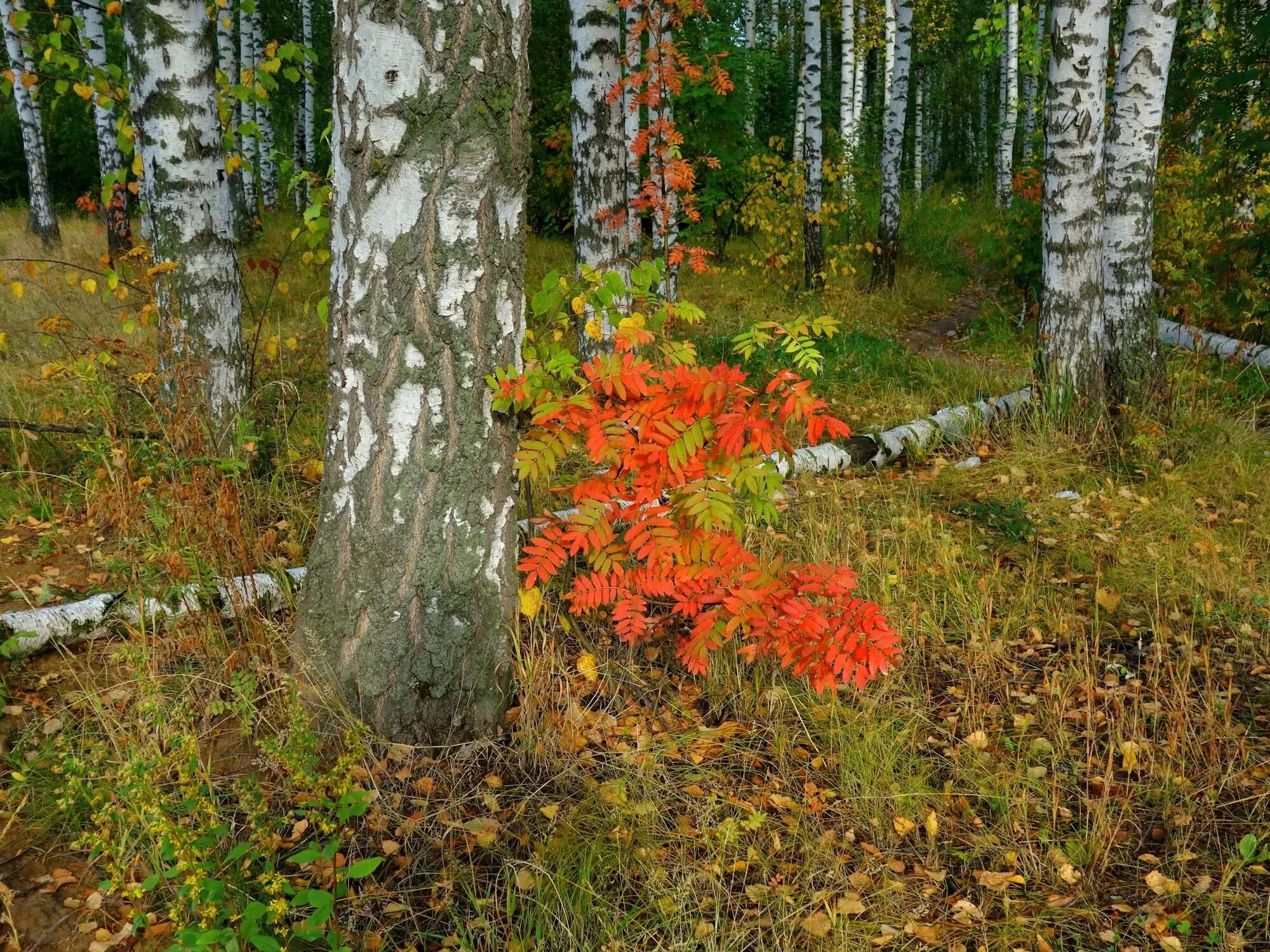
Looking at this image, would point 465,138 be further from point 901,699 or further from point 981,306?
point 981,306

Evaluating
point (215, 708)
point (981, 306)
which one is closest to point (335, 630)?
point (215, 708)

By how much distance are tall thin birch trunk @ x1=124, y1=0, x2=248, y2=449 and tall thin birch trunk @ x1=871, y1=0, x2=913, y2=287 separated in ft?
27.1

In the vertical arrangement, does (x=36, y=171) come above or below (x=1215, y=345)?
above

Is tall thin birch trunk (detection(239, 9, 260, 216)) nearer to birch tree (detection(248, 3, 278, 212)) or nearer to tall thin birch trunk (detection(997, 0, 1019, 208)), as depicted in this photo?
birch tree (detection(248, 3, 278, 212))

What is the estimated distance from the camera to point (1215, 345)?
7156 mm

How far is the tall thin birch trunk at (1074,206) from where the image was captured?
17.2 ft

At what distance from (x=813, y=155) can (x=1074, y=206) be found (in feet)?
19.4

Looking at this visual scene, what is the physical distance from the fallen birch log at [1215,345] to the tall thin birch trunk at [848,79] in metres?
6.13

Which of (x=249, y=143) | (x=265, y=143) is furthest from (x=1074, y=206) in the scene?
(x=249, y=143)

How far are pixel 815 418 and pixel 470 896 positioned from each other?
1.66m

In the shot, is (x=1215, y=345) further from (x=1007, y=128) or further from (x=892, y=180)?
(x=1007, y=128)

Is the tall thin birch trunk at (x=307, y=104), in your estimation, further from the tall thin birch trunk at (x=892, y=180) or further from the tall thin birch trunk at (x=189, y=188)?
the tall thin birch trunk at (x=189, y=188)

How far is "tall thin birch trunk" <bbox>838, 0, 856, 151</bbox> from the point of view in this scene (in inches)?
516

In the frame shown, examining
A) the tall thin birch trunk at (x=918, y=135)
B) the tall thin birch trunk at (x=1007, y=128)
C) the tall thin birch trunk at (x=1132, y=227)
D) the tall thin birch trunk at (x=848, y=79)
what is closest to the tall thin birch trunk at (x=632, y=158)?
the tall thin birch trunk at (x=1132, y=227)
